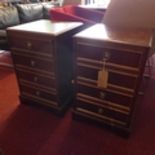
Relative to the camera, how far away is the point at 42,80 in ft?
5.17

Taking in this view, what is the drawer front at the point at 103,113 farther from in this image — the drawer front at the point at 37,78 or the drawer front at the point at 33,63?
the drawer front at the point at 33,63

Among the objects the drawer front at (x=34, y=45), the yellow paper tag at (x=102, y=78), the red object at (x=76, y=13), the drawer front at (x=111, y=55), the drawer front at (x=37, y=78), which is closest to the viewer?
the drawer front at (x=111, y=55)

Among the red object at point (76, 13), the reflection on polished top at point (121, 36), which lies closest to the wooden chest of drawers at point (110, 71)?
the reflection on polished top at point (121, 36)

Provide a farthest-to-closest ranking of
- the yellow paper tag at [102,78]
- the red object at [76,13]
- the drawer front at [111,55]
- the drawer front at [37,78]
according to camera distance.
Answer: the red object at [76,13] → the drawer front at [37,78] → the yellow paper tag at [102,78] → the drawer front at [111,55]

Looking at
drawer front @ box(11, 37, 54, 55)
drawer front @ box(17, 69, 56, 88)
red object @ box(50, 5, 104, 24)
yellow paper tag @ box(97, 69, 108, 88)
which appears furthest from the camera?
red object @ box(50, 5, 104, 24)

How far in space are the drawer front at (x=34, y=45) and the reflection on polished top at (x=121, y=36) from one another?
253 millimetres

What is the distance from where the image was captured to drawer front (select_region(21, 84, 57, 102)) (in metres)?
1.61

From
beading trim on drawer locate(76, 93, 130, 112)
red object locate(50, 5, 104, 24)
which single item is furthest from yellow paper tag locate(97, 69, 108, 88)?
red object locate(50, 5, 104, 24)

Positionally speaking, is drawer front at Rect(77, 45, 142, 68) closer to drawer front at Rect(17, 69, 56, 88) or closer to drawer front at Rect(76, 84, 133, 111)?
drawer front at Rect(76, 84, 133, 111)

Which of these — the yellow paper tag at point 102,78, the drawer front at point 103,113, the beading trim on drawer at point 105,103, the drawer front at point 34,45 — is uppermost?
the drawer front at point 34,45

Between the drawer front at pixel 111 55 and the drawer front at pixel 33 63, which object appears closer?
the drawer front at pixel 111 55

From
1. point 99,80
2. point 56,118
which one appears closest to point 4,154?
point 56,118

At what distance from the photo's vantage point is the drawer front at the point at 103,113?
4.59 feet

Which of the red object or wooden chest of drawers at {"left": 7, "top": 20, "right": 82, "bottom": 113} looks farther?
the red object
